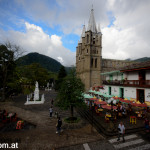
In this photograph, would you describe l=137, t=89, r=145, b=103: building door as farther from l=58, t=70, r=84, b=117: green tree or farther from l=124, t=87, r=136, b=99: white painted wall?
l=58, t=70, r=84, b=117: green tree

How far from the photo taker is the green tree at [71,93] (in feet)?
33.6

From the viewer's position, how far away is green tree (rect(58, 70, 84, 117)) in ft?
33.6

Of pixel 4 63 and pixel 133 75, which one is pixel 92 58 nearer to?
pixel 133 75

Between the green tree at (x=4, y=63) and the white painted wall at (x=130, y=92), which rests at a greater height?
the green tree at (x=4, y=63)

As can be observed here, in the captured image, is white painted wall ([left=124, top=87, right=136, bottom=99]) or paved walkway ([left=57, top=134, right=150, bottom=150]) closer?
paved walkway ([left=57, top=134, right=150, bottom=150])

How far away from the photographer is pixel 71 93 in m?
10.5

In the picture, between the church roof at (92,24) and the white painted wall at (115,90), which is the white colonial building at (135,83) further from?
the church roof at (92,24)

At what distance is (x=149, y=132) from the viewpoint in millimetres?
8492

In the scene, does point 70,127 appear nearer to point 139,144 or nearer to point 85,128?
point 85,128

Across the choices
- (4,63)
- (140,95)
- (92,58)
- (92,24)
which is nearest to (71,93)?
(140,95)

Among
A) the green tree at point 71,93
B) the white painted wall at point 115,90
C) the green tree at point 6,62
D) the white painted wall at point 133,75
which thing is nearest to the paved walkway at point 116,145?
the green tree at point 71,93

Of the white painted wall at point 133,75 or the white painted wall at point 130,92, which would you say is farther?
the white painted wall at point 133,75

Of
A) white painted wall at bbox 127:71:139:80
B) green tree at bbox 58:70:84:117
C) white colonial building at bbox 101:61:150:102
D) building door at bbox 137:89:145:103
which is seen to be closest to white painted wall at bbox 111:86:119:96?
white colonial building at bbox 101:61:150:102

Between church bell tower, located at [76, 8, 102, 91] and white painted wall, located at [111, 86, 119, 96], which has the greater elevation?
church bell tower, located at [76, 8, 102, 91]
